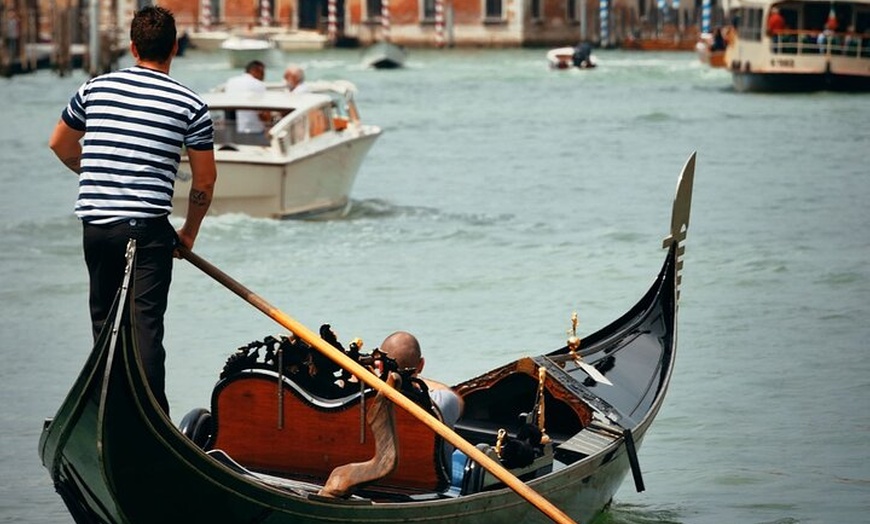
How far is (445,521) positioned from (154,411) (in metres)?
0.57

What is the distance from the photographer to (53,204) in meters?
10.5

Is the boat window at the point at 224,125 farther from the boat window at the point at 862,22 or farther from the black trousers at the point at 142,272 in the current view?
the boat window at the point at 862,22

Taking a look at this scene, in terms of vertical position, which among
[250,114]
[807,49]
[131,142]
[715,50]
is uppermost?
[131,142]

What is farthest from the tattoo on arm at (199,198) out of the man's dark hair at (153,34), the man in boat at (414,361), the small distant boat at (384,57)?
the small distant boat at (384,57)

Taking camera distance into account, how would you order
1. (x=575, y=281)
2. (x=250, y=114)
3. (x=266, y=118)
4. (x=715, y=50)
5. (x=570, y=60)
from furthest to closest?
(x=570, y=60) < (x=715, y=50) < (x=266, y=118) < (x=250, y=114) < (x=575, y=281)

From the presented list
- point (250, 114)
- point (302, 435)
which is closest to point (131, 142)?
point (302, 435)

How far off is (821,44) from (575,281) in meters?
11.6

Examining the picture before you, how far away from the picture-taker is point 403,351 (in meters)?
3.35

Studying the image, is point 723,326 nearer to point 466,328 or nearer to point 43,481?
point 466,328

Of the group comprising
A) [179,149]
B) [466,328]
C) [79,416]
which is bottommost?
[466,328]

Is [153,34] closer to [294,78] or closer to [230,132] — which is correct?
[230,132]

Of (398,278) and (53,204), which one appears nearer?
(398,278)

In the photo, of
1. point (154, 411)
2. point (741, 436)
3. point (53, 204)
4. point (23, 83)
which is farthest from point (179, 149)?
point (23, 83)

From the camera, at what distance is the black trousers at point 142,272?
303cm
